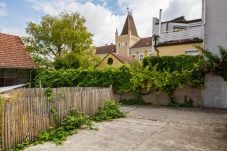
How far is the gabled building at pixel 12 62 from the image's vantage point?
15888mm

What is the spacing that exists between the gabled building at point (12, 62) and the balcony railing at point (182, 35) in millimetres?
12642

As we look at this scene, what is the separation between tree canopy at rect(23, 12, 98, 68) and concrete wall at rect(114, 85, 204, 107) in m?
10.1

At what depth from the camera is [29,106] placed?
518 cm

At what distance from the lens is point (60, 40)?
21188 mm

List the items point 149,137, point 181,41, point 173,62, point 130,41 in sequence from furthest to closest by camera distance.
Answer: point 130,41
point 181,41
point 173,62
point 149,137

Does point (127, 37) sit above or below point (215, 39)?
above

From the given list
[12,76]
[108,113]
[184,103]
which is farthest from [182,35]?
[12,76]

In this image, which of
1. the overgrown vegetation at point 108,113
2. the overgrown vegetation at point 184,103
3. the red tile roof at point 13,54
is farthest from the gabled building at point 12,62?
the overgrown vegetation at point 184,103

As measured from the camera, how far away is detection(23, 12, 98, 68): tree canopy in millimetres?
21031

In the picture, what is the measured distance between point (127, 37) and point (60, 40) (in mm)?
35164

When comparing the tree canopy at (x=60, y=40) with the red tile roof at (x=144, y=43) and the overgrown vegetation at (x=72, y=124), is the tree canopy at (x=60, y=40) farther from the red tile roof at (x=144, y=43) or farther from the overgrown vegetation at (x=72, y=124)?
the red tile roof at (x=144, y=43)

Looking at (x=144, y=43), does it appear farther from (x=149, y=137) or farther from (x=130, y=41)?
(x=149, y=137)

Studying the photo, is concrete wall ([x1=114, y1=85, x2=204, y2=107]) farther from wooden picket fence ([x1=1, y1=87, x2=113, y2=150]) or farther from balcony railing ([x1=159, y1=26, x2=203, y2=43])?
wooden picket fence ([x1=1, y1=87, x2=113, y2=150])

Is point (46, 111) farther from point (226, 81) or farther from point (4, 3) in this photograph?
point (226, 81)
